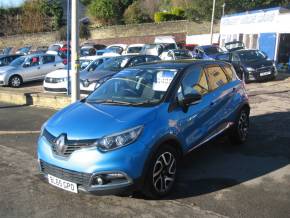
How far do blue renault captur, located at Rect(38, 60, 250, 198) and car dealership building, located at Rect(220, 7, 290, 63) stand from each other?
18550 millimetres

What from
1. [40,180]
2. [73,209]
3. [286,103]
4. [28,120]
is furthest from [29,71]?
[73,209]

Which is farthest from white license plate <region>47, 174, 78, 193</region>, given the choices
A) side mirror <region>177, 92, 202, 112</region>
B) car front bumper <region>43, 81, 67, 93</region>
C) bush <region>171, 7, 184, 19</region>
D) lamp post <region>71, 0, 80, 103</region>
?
bush <region>171, 7, 184, 19</region>

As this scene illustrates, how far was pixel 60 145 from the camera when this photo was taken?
4816 mm

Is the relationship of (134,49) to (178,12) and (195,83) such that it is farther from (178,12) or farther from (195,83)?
(178,12)

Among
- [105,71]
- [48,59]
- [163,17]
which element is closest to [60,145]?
[105,71]

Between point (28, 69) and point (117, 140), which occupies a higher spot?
point (117, 140)

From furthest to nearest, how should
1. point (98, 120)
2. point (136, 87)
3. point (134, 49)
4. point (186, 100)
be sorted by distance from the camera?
1. point (134, 49)
2. point (136, 87)
3. point (186, 100)
4. point (98, 120)

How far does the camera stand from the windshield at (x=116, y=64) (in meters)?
13.9

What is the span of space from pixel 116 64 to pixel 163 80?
858cm

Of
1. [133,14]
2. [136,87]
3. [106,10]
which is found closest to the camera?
[136,87]

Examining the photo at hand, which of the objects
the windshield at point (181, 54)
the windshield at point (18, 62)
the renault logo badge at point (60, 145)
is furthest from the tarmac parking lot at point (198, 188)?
the windshield at point (181, 54)

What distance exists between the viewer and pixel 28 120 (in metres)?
10.4

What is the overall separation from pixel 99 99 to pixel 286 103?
309 inches

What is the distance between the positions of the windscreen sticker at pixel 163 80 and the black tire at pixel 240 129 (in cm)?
198
